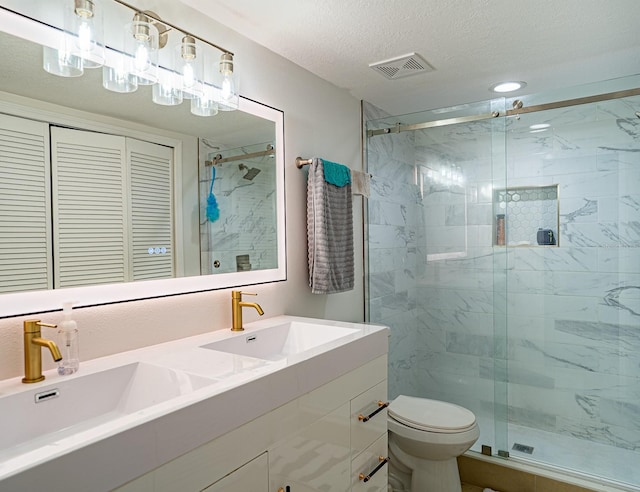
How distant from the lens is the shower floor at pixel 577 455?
2326 millimetres

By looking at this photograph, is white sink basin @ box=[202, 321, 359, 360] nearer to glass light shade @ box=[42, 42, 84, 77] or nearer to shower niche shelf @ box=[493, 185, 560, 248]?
glass light shade @ box=[42, 42, 84, 77]

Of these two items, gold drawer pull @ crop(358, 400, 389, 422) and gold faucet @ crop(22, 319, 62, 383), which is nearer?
gold faucet @ crop(22, 319, 62, 383)

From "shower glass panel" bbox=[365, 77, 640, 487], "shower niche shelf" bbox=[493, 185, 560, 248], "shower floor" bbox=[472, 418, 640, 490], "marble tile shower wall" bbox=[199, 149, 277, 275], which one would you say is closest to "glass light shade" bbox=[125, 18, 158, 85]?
"marble tile shower wall" bbox=[199, 149, 277, 275]

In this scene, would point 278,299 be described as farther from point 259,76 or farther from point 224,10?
point 224,10

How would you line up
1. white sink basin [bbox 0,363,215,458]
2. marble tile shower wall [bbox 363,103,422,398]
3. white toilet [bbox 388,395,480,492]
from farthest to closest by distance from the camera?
marble tile shower wall [bbox 363,103,422,398]
white toilet [bbox 388,395,480,492]
white sink basin [bbox 0,363,215,458]

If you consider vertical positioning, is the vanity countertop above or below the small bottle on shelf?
below

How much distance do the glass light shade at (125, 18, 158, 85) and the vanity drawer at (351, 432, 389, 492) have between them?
1.50 metres

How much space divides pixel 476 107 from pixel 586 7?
92 centimetres

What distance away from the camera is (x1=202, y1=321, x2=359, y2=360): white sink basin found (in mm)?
1670

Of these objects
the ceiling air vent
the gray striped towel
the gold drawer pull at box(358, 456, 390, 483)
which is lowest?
the gold drawer pull at box(358, 456, 390, 483)

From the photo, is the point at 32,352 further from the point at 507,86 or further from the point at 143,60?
the point at 507,86

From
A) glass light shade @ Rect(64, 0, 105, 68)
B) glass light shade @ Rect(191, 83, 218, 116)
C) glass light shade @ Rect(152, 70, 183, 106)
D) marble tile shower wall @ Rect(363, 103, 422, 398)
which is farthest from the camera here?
marble tile shower wall @ Rect(363, 103, 422, 398)

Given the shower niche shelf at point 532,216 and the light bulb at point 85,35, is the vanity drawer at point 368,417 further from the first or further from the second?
the shower niche shelf at point 532,216

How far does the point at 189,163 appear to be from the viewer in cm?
165
